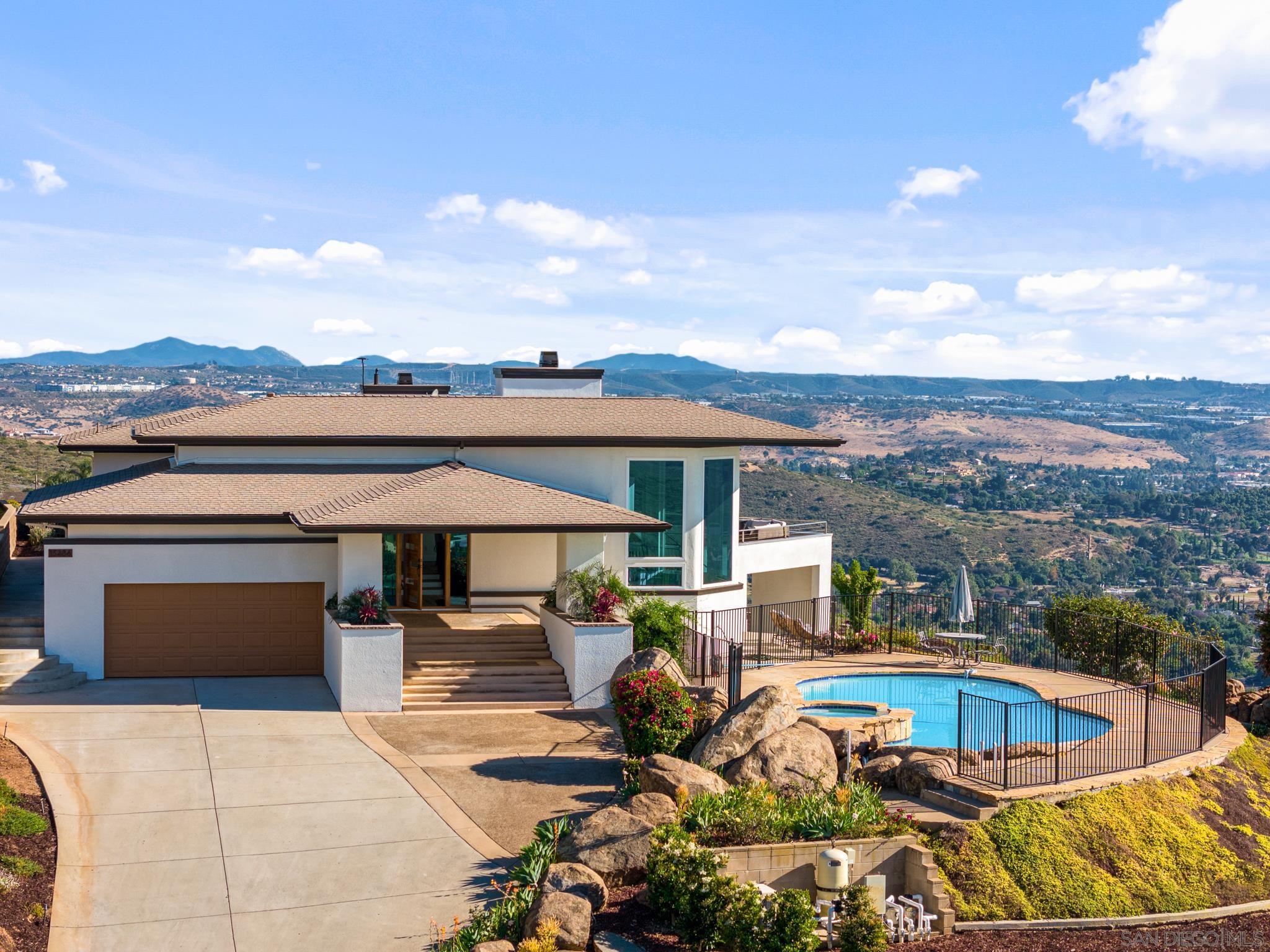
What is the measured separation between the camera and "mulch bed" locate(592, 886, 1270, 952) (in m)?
13.0

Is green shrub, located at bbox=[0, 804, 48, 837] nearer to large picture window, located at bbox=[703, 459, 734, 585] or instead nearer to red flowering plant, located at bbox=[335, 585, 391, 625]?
red flowering plant, located at bbox=[335, 585, 391, 625]

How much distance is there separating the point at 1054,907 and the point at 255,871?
975cm

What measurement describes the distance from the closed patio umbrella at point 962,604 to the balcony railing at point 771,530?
232 inches

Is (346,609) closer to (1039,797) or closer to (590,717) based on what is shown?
(590,717)

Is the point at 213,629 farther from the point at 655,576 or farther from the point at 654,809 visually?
the point at 654,809

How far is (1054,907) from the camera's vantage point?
14328mm

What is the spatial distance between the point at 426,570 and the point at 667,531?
5878 mm

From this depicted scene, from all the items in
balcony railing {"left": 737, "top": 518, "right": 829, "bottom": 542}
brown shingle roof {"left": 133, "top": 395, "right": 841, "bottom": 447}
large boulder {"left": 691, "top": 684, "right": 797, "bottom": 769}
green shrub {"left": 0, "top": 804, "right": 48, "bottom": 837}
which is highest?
brown shingle roof {"left": 133, "top": 395, "right": 841, "bottom": 447}

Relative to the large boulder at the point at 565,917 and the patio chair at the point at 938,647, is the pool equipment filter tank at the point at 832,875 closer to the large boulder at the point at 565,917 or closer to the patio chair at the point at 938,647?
the large boulder at the point at 565,917

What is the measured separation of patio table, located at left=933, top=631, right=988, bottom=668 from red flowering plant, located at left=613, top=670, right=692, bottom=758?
10.3 meters

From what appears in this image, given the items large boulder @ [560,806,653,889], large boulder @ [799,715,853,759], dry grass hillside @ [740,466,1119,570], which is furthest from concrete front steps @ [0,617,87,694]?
dry grass hillside @ [740,466,1119,570]

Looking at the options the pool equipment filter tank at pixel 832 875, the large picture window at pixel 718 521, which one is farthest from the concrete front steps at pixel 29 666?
the pool equipment filter tank at pixel 832 875

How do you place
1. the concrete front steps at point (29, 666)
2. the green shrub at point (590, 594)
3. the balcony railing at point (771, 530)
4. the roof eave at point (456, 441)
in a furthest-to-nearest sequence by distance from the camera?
the balcony railing at point (771, 530) < the roof eave at point (456, 441) < the green shrub at point (590, 594) < the concrete front steps at point (29, 666)

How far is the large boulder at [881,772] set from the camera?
17266 mm
